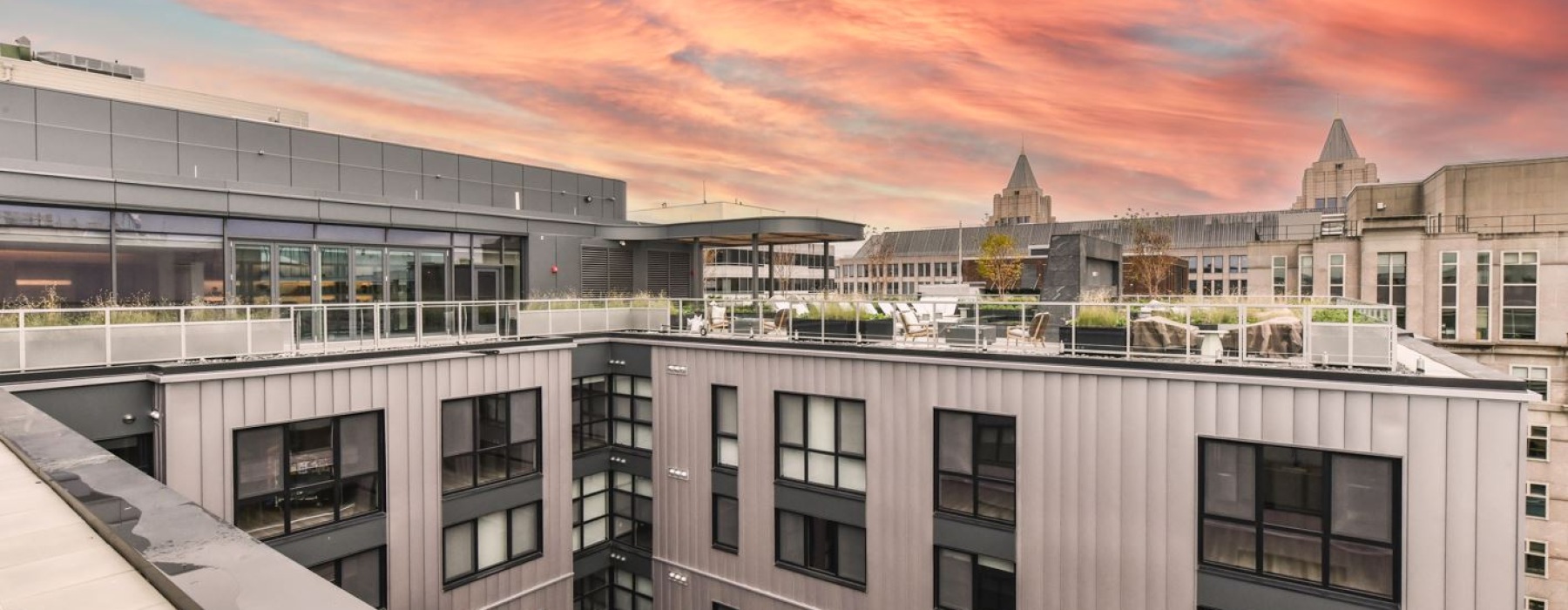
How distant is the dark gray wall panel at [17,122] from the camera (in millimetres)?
17141

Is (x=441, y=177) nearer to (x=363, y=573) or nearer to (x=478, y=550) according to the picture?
(x=478, y=550)

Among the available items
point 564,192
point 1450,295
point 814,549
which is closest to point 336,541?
point 814,549

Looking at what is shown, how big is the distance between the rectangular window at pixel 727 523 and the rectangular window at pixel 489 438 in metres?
3.96

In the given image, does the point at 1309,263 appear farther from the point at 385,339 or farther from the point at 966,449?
the point at 385,339

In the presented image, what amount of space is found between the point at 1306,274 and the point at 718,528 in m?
42.9

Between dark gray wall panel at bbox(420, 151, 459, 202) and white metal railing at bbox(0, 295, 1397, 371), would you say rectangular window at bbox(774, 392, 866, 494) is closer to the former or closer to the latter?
white metal railing at bbox(0, 295, 1397, 371)

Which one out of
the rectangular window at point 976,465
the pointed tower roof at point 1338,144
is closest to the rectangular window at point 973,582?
the rectangular window at point 976,465

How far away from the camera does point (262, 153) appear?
2123cm

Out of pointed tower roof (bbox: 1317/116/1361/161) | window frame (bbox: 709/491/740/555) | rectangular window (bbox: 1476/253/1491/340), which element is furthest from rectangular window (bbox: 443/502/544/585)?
pointed tower roof (bbox: 1317/116/1361/161)

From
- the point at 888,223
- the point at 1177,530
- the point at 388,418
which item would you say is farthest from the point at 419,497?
the point at 888,223

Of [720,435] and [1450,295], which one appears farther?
[1450,295]

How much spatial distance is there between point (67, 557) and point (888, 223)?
82231 mm

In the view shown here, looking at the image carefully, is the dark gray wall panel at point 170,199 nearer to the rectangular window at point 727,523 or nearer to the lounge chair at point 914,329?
the rectangular window at point 727,523

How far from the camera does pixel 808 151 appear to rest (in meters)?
39.4
